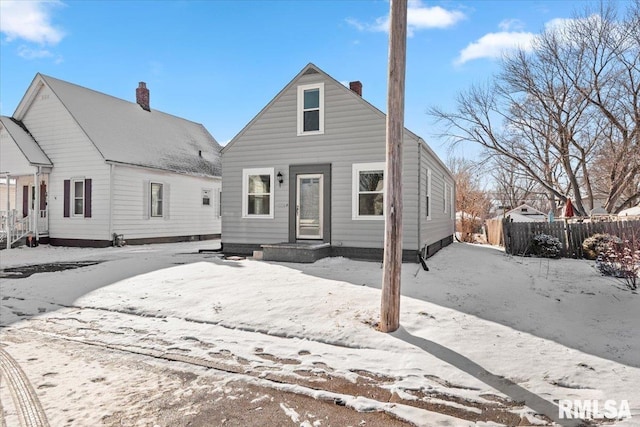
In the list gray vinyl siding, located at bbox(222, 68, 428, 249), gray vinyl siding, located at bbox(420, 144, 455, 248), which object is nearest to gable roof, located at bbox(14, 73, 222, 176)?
gray vinyl siding, located at bbox(222, 68, 428, 249)

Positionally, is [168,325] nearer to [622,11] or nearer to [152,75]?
[152,75]

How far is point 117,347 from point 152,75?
18.9 m

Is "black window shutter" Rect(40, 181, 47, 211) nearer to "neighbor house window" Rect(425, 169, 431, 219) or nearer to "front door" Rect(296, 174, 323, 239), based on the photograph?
"front door" Rect(296, 174, 323, 239)

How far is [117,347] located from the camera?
4461 mm

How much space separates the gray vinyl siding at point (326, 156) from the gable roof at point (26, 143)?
8.75m

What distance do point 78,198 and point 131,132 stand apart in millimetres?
3806

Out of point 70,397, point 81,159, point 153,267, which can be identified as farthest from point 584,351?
point 81,159

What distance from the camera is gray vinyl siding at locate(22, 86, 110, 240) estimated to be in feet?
48.6

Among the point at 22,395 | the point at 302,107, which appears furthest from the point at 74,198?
the point at 22,395

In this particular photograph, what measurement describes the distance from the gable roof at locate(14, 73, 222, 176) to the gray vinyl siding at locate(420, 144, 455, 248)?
440 inches

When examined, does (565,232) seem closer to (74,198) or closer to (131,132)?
(131,132)

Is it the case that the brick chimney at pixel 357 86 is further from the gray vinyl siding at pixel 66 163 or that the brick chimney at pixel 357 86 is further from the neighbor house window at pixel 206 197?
the neighbor house window at pixel 206 197

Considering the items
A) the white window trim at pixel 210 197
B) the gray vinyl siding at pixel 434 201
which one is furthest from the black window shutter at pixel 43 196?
the gray vinyl siding at pixel 434 201

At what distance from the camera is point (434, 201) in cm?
1337
